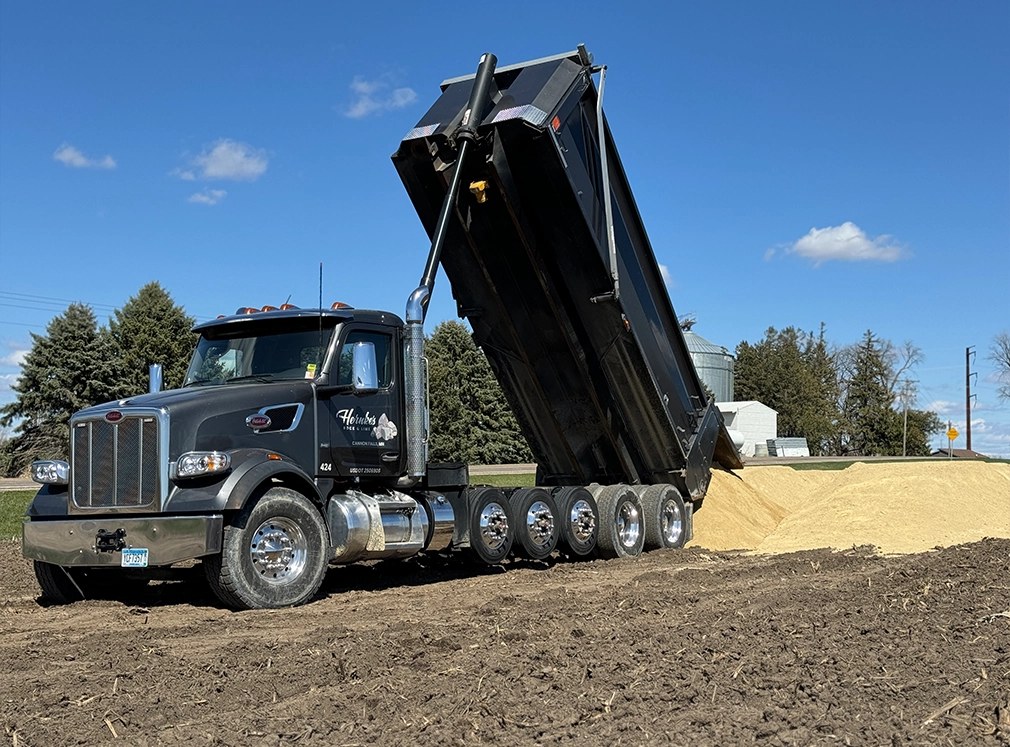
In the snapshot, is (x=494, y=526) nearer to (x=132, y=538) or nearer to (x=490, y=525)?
(x=490, y=525)

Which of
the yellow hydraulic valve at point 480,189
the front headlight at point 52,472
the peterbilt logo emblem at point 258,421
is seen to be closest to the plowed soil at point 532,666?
the front headlight at point 52,472

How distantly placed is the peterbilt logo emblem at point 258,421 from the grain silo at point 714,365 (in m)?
53.1

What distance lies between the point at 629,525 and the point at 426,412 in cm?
374

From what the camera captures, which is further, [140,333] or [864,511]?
[140,333]

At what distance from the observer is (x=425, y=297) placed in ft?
29.4

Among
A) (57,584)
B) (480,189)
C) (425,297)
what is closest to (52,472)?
(57,584)

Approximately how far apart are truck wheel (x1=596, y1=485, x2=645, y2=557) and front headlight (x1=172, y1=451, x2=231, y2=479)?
194 inches

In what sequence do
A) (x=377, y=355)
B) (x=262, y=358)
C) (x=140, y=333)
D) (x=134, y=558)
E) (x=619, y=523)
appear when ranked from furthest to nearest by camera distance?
(x=140, y=333), (x=619, y=523), (x=377, y=355), (x=262, y=358), (x=134, y=558)

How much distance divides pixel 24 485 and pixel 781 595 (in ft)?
91.7

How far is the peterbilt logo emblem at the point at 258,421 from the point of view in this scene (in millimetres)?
8312

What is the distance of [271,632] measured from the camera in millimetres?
6871

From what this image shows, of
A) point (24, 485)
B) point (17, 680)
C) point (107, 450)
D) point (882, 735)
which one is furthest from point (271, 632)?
point (24, 485)

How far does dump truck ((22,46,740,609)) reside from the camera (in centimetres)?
794

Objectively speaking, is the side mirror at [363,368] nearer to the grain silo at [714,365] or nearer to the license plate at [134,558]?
the license plate at [134,558]
